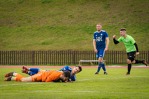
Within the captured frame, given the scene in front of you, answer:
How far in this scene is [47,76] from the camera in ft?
64.1

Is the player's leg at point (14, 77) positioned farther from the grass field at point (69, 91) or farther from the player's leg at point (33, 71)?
the grass field at point (69, 91)

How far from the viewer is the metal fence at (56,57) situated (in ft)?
159

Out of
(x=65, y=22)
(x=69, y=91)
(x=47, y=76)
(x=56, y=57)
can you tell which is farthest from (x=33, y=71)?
(x=65, y=22)

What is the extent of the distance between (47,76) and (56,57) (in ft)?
96.9

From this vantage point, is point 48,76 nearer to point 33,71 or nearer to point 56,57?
point 33,71

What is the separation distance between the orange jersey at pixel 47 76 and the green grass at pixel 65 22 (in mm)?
33836

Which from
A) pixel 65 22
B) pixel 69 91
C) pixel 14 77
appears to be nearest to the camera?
pixel 69 91

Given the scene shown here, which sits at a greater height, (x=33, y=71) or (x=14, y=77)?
(x=33, y=71)

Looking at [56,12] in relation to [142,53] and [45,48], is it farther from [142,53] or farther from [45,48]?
[142,53]

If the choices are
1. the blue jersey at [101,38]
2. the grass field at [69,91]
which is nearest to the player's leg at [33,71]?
the grass field at [69,91]

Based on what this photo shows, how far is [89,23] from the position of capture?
61.2 m

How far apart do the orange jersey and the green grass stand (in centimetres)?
3384

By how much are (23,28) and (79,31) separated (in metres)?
6.10

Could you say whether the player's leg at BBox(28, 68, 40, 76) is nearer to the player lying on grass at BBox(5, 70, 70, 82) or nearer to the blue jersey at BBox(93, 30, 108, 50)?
the player lying on grass at BBox(5, 70, 70, 82)
